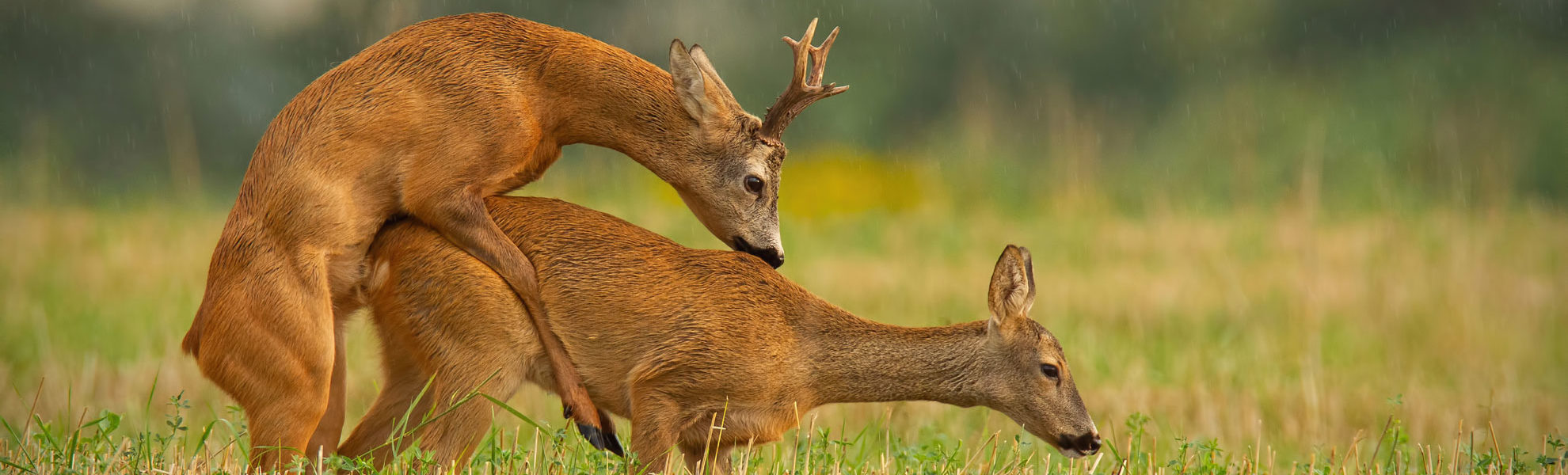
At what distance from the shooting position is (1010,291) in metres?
6.32

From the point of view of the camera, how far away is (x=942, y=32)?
2773 centimetres

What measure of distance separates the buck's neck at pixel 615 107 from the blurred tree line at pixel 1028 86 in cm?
1286

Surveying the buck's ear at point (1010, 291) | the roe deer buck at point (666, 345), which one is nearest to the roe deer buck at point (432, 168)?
the roe deer buck at point (666, 345)

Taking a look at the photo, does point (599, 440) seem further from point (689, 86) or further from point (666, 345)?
point (689, 86)

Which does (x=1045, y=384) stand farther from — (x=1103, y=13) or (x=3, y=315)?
(x=1103, y=13)

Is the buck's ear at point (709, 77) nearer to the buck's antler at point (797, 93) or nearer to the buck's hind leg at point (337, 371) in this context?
the buck's antler at point (797, 93)

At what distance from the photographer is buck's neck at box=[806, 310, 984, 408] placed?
6.22 metres

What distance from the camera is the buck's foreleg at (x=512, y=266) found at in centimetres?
570

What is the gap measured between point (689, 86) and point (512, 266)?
0.97m

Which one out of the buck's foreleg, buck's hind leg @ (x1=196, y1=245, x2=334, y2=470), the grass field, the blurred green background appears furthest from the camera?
the blurred green background

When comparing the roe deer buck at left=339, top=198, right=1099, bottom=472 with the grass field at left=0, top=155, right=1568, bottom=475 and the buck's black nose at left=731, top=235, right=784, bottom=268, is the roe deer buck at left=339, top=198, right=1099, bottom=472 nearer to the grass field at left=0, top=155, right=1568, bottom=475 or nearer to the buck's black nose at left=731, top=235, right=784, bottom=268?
the buck's black nose at left=731, top=235, right=784, bottom=268

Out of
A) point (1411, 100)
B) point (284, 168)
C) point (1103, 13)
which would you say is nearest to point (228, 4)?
Answer: point (1103, 13)

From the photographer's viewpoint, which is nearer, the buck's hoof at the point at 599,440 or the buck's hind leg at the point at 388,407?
the buck's hoof at the point at 599,440

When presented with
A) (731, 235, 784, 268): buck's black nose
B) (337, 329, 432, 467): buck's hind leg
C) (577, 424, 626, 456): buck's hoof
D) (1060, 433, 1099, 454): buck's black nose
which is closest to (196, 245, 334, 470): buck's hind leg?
(337, 329, 432, 467): buck's hind leg
